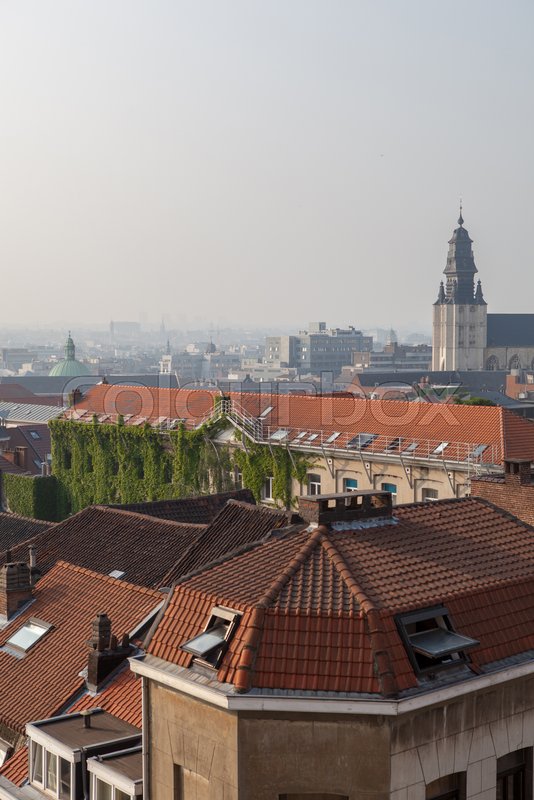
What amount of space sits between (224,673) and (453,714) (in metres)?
3.19

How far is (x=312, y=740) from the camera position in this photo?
47.3 feet

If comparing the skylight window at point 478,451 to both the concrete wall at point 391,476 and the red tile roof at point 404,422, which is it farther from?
the concrete wall at point 391,476

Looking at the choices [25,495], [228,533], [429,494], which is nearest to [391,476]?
[429,494]

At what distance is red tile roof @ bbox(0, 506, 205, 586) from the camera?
103ft

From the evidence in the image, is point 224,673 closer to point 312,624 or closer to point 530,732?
point 312,624

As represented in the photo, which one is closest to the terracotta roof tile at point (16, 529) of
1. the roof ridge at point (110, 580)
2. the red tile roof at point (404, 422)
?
the roof ridge at point (110, 580)

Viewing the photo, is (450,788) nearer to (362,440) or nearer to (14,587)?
(14,587)

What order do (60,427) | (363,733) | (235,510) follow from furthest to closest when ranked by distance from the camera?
(60,427), (235,510), (363,733)

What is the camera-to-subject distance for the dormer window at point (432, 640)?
15.0 metres

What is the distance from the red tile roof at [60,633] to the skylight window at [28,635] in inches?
6.6

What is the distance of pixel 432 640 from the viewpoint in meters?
15.3

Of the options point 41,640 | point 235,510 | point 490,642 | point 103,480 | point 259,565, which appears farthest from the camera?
point 103,480

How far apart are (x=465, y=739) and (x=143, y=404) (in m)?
61.7

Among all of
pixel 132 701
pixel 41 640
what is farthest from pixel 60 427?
pixel 132 701
